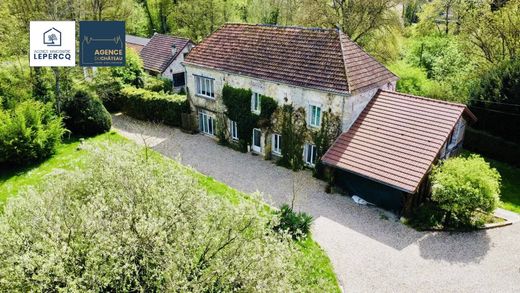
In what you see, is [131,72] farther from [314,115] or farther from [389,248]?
[389,248]

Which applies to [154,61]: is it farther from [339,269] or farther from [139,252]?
[139,252]

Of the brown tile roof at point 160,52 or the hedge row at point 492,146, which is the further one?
the brown tile roof at point 160,52

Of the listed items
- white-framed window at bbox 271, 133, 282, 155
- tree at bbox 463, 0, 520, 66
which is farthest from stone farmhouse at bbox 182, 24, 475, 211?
tree at bbox 463, 0, 520, 66

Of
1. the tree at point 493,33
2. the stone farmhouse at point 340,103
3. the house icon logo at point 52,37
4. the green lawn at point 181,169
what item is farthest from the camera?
the tree at point 493,33

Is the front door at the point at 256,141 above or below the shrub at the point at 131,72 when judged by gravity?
below

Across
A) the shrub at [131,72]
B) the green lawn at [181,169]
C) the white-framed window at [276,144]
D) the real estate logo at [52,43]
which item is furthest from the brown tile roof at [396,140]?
the shrub at [131,72]

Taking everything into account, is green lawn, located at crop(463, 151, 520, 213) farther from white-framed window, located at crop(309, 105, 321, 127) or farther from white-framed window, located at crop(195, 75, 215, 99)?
white-framed window, located at crop(195, 75, 215, 99)

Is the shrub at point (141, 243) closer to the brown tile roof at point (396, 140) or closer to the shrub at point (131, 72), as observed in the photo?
the brown tile roof at point (396, 140)
